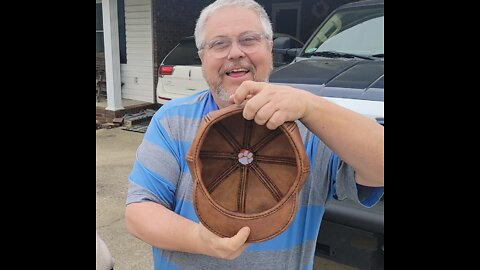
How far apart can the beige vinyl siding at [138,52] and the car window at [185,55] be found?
69.5 inches

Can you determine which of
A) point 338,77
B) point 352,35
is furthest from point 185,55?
point 338,77

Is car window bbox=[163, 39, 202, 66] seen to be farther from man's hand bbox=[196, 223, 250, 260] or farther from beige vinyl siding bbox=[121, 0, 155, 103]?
man's hand bbox=[196, 223, 250, 260]

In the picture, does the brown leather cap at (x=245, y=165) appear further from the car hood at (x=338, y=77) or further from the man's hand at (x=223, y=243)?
the car hood at (x=338, y=77)

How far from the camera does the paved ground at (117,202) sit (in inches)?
127

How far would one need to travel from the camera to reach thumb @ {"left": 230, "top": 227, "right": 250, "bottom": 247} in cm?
104

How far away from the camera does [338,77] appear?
9.32ft

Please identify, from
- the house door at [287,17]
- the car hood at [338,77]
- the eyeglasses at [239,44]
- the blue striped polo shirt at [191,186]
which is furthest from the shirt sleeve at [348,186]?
the house door at [287,17]

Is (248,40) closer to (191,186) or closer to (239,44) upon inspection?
(239,44)

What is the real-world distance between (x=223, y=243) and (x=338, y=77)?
2029mm

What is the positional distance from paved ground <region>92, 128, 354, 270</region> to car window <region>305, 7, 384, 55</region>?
1727 mm

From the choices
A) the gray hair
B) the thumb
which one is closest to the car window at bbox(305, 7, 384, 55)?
the gray hair
